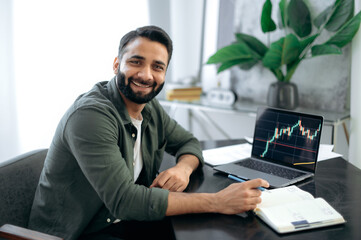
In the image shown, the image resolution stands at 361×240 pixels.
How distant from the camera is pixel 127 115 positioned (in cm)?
132

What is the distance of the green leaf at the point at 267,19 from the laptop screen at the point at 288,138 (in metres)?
0.88

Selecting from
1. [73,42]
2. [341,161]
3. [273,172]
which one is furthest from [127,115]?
[73,42]

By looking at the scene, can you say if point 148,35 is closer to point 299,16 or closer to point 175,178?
point 175,178

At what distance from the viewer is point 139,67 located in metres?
1.36

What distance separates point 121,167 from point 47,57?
61.1 inches

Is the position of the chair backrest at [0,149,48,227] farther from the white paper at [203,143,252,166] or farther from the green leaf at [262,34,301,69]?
the green leaf at [262,34,301,69]

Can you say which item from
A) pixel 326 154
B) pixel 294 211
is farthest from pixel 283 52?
pixel 294 211

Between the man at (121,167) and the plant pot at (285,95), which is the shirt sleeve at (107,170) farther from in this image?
the plant pot at (285,95)

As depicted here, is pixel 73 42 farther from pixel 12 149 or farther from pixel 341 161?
pixel 341 161

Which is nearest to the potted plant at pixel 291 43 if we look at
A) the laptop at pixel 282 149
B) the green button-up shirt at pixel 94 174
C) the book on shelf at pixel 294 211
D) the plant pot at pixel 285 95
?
the plant pot at pixel 285 95

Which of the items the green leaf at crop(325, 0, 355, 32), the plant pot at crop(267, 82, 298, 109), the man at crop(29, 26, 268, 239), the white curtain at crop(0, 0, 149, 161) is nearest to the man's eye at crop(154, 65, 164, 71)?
A: the man at crop(29, 26, 268, 239)

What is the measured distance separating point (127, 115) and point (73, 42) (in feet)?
4.36

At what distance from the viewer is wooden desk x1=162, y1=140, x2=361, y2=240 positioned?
→ 3.00 ft

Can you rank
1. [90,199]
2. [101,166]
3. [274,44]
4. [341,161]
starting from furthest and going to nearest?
[274,44] < [341,161] < [90,199] < [101,166]
